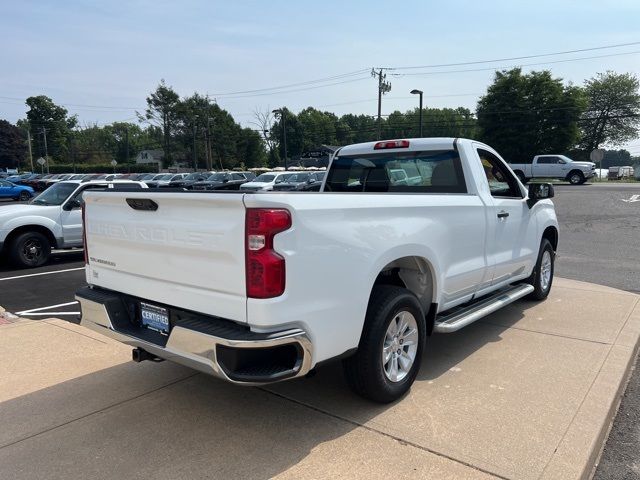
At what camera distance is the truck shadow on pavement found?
292 cm

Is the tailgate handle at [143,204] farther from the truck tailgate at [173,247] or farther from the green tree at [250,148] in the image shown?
the green tree at [250,148]

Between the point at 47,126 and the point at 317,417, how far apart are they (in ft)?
398

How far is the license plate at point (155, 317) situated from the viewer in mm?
3273

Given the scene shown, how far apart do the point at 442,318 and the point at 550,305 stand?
2738 millimetres

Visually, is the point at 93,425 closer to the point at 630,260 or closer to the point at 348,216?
the point at 348,216

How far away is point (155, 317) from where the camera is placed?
3361 mm

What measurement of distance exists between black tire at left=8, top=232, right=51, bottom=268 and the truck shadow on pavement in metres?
6.26

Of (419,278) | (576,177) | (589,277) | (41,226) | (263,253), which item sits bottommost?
(589,277)

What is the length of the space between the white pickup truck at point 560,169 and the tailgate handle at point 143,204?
3385cm

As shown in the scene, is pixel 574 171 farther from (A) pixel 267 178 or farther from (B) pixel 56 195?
(B) pixel 56 195

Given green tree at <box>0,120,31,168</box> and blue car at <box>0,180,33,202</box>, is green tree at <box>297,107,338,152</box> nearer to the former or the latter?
green tree at <box>0,120,31,168</box>

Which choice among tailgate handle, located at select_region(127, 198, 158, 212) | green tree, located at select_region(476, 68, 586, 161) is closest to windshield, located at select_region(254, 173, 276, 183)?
tailgate handle, located at select_region(127, 198, 158, 212)

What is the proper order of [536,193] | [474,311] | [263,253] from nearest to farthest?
[263,253]
[474,311]
[536,193]

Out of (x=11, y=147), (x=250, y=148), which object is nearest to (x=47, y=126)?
(x=11, y=147)
